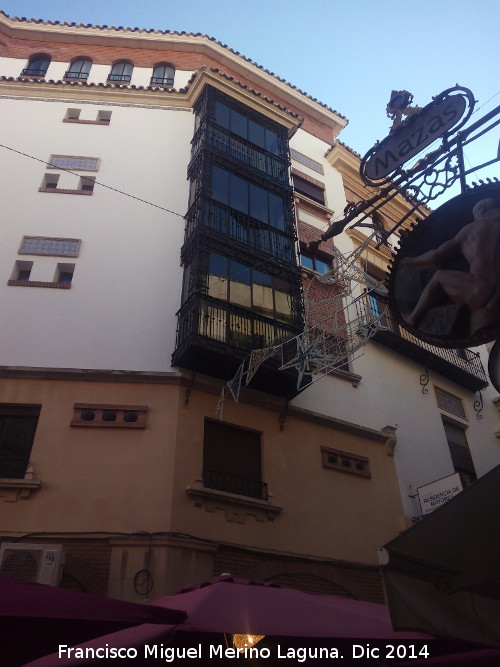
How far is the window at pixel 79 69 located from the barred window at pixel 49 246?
911cm

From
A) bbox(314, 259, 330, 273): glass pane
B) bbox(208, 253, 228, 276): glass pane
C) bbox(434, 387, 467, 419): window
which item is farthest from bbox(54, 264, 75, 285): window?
bbox(434, 387, 467, 419): window

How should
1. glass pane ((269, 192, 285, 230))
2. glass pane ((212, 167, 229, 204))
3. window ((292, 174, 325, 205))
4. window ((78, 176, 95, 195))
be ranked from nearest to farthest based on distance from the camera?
glass pane ((212, 167, 229, 204))
window ((78, 176, 95, 195))
glass pane ((269, 192, 285, 230))
window ((292, 174, 325, 205))

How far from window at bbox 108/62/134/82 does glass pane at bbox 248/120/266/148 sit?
601 cm

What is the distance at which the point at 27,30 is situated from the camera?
1902 cm

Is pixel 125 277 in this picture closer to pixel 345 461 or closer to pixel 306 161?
pixel 345 461

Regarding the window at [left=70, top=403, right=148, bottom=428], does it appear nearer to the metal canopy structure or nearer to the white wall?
the white wall

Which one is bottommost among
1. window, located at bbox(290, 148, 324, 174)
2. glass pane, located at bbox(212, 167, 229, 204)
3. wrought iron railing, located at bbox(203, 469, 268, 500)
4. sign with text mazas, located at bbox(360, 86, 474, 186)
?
wrought iron railing, located at bbox(203, 469, 268, 500)

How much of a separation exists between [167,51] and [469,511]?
20126 millimetres

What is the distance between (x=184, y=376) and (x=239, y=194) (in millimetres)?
5474

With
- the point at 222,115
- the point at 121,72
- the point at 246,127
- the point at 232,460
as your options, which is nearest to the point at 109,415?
the point at 232,460

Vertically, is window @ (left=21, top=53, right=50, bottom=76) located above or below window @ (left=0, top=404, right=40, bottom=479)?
above

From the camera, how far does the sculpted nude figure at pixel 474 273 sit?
4.76 metres

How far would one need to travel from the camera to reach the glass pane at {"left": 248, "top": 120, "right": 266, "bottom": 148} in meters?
15.1

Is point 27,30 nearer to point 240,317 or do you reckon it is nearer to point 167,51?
point 167,51
